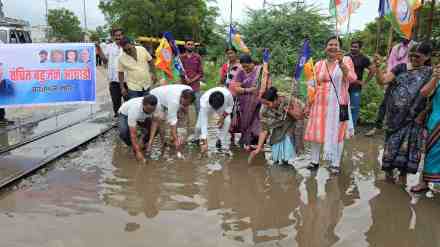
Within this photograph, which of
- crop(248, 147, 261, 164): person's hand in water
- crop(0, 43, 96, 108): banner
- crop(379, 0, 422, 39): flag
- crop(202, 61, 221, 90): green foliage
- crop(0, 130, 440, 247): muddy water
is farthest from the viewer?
crop(202, 61, 221, 90): green foliage

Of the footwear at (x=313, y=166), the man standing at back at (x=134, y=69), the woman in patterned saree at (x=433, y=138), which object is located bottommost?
the footwear at (x=313, y=166)

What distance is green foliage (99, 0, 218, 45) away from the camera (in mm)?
35406

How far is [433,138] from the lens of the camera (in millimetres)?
4152

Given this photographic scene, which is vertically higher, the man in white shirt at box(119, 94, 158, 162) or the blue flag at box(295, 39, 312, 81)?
the blue flag at box(295, 39, 312, 81)

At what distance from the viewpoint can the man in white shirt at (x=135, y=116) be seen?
487cm

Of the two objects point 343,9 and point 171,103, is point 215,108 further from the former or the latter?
point 343,9

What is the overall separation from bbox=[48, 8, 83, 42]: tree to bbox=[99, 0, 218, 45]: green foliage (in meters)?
7.42

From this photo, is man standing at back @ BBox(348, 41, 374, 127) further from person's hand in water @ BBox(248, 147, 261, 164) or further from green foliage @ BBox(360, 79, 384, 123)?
person's hand in water @ BBox(248, 147, 261, 164)

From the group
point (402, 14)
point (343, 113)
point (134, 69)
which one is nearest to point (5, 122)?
point (134, 69)

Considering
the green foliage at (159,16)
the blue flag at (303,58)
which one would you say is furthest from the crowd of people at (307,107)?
the green foliage at (159,16)

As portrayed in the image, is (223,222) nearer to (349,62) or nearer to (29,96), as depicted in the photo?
(349,62)

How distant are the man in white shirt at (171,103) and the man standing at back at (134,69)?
1.01 m

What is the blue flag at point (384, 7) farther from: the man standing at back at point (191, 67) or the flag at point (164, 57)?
the flag at point (164, 57)

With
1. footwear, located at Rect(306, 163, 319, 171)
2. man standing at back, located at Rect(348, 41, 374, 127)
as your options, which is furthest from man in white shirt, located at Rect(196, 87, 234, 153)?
man standing at back, located at Rect(348, 41, 374, 127)
